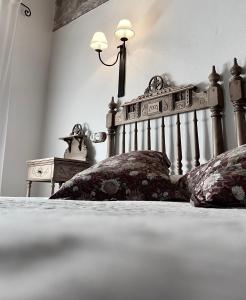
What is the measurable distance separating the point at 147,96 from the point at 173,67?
0.75ft

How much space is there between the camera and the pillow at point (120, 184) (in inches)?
33.3

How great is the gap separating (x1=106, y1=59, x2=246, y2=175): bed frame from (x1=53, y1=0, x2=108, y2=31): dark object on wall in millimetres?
1082

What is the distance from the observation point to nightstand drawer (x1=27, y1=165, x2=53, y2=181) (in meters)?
1.72

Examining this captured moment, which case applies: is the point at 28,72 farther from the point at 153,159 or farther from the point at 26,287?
the point at 26,287

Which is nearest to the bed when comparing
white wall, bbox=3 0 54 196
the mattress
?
the mattress

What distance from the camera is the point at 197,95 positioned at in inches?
56.1

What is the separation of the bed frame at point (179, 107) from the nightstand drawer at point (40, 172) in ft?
1.29

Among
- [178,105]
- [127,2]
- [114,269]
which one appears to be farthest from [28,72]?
[114,269]

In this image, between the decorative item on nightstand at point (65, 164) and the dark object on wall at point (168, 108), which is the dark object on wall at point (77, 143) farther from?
the dark object on wall at point (168, 108)

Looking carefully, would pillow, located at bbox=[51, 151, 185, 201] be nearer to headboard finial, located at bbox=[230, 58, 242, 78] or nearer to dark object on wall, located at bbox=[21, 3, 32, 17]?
headboard finial, located at bbox=[230, 58, 242, 78]

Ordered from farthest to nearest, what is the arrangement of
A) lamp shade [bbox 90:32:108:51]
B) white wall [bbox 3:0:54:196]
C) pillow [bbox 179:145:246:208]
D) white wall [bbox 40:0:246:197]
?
white wall [bbox 3:0:54:196]
lamp shade [bbox 90:32:108:51]
white wall [bbox 40:0:246:197]
pillow [bbox 179:145:246:208]

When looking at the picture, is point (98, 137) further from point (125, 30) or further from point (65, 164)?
point (125, 30)

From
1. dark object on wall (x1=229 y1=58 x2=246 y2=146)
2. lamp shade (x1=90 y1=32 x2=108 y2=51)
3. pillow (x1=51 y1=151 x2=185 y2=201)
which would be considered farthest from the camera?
lamp shade (x1=90 y1=32 x2=108 y2=51)

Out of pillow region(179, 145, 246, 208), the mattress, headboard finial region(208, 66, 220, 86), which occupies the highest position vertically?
headboard finial region(208, 66, 220, 86)
